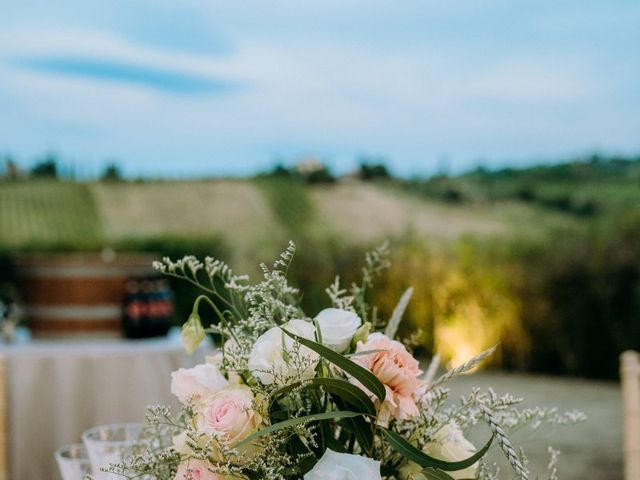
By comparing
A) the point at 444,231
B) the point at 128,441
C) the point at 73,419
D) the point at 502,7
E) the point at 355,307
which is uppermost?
the point at 502,7

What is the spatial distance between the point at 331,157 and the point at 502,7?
6.09 m

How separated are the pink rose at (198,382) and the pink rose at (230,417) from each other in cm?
4

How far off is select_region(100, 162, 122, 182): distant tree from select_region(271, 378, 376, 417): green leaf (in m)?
21.3

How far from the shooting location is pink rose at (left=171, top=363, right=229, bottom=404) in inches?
36.3

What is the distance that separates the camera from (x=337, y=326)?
89 centimetres

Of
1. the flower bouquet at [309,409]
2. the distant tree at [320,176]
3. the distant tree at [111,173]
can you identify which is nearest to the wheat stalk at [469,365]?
the flower bouquet at [309,409]

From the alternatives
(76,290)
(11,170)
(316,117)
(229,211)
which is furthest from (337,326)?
(316,117)

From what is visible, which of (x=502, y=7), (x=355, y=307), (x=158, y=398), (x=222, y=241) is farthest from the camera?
(x=502, y=7)

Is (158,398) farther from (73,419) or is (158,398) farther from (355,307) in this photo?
(355,307)

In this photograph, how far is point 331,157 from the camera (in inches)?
915

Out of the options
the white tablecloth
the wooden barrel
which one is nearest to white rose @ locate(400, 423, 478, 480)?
the white tablecloth

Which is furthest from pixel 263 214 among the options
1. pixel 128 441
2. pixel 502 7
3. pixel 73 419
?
pixel 128 441

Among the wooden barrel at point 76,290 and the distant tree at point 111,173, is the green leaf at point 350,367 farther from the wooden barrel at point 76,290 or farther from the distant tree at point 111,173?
the distant tree at point 111,173

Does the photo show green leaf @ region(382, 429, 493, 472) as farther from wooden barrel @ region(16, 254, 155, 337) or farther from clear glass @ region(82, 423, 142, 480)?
wooden barrel @ region(16, 254, 155, 337)
